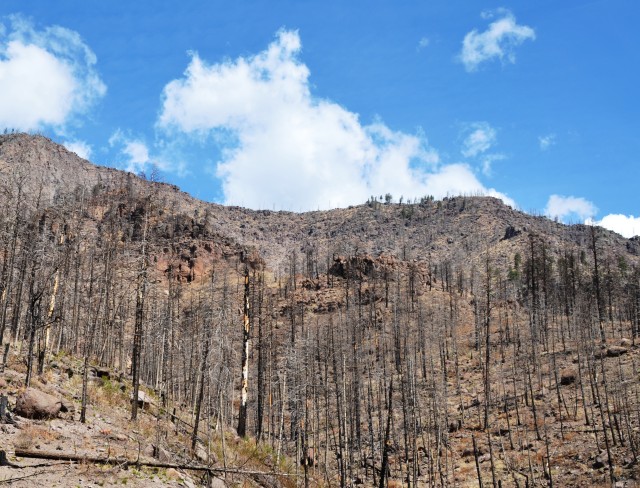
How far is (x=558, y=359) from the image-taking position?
6706cm

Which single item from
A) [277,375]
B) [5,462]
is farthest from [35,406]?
[277,375]

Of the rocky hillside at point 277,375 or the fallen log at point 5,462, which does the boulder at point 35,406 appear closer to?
the rocky hillside at point 277,375

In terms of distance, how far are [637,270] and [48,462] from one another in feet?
352

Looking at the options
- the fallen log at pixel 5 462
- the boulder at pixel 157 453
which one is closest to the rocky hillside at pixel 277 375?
the fallen log at pixel 5 462

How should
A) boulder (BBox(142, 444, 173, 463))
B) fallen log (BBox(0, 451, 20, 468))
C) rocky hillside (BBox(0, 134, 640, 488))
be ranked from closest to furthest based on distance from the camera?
1. fallen log (BBox(0, 451, 20, 468))
2. boulder (BBox(142, 444, 173, 463))
3. rocky hillside (BBox(0, 134, 640, 488))

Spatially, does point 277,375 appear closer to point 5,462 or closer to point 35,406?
point 35,406

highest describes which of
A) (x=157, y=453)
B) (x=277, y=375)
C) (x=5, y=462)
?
(x=277, y=375)

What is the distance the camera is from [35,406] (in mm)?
17766

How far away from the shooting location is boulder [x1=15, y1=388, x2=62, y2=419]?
1730 cm

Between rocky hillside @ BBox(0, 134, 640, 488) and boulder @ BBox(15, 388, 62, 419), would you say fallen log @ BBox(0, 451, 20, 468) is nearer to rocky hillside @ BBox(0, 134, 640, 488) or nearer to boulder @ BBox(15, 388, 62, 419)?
rocky hillside @ BBox(0, 134, 640, 488)

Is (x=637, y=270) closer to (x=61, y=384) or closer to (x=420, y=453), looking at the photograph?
(x=420, y=453)

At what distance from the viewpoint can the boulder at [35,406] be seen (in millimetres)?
17297

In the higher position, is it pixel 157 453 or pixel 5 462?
pixel 5 462

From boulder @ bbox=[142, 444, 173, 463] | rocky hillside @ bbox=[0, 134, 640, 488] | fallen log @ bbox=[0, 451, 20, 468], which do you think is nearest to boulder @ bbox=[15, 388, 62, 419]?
rocky hillside @ bbox=[0, 134, 640, 488]
